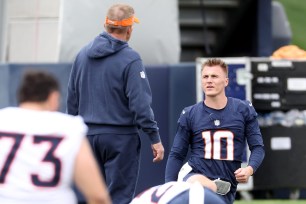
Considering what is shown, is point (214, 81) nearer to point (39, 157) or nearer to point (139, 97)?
point (139, 97)

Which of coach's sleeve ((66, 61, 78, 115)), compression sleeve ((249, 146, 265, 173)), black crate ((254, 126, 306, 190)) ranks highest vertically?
coach's sleeve ((66, 61, 78, 115))

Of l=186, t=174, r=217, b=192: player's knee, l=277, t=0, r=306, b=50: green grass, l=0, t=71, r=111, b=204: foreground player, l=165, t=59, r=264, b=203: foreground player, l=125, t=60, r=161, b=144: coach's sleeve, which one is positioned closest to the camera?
l=0, t=71, r=111, b=204: foreground player

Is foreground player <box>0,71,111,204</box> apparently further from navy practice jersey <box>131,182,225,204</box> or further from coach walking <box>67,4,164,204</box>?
coach walking <box>67,4,164,204</box>

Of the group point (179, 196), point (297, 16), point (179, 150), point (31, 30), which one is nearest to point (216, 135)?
point (179, 150)

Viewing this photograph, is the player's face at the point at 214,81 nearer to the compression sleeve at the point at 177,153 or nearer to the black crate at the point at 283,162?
the compression sleeve at the point at 177,153

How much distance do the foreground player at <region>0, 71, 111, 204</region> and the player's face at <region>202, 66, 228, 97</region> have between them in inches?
117

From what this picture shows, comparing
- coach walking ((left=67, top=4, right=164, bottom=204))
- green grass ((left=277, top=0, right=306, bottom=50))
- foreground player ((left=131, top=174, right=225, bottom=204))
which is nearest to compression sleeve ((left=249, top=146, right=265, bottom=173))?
coach walking ((left=67, top=4, right=164, bottom=204))

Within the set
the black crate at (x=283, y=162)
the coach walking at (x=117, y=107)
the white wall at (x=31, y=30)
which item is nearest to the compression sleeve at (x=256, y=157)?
the coach walking at (x=117, y=107)

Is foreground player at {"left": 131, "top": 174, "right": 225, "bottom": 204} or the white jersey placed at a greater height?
the white jersey

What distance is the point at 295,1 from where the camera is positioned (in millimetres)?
29328

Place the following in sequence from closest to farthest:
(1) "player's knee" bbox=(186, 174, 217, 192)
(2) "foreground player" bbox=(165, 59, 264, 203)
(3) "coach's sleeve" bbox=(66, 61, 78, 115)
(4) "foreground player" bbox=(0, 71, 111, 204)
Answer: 1. (4) "foreground player" bbox=(0, 71, 111, 204)
2. (1) "player's knee" bbox=(186, 174, 217, 192)
3. (2) "foreground player" bbox=(165, 59, 264, 203)
4. (3) "coach's sleeve" bbox=(66, 61, 78, 115)

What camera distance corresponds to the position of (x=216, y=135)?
796cm

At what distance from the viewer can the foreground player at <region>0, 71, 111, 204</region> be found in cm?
500

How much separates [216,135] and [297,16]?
21.3 metres
